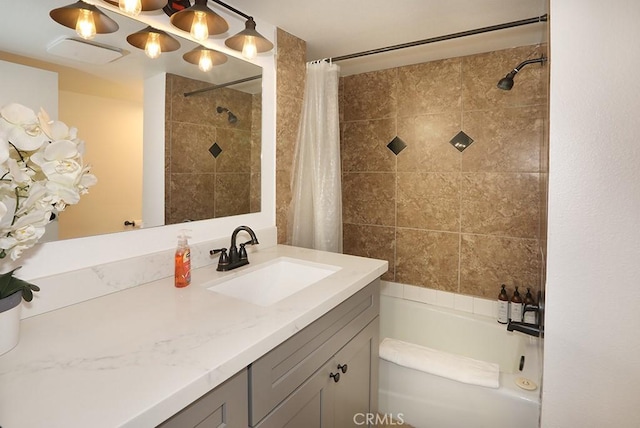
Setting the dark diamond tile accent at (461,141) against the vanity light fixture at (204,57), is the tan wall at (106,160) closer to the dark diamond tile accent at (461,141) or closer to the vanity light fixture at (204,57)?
the vanity light fixture at (204,57)

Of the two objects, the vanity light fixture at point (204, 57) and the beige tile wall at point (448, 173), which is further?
the beige tile wall at point (448, 173)

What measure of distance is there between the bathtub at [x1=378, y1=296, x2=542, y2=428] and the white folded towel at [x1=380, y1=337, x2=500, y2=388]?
31mm

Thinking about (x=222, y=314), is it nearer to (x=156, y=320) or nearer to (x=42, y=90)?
(x=156, y=320)

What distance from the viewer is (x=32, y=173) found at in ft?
2.35

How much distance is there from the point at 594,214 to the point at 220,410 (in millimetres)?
1209

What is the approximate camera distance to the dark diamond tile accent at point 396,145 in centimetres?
258

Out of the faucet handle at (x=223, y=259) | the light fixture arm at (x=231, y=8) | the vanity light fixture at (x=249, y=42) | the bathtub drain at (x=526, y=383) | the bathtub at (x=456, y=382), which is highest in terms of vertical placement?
the light fixture arm at (x=231, y=8)

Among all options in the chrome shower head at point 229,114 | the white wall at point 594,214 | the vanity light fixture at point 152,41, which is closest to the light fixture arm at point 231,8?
the vanity light fixture at point 152,41

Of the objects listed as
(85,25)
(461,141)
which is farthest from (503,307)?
(85,25)

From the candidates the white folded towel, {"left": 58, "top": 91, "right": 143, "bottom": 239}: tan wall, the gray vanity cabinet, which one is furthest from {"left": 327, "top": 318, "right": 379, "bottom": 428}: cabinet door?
{"left": 58, "top": 91, "right": 143, "bottom": 239}: tan wall

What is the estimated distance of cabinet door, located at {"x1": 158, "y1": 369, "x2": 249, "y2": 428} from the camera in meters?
0.67

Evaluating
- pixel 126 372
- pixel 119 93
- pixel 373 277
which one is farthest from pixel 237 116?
pixel 126 372

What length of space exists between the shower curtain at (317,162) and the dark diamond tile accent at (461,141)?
92 centimetres

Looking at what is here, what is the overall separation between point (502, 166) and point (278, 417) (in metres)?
2.10
